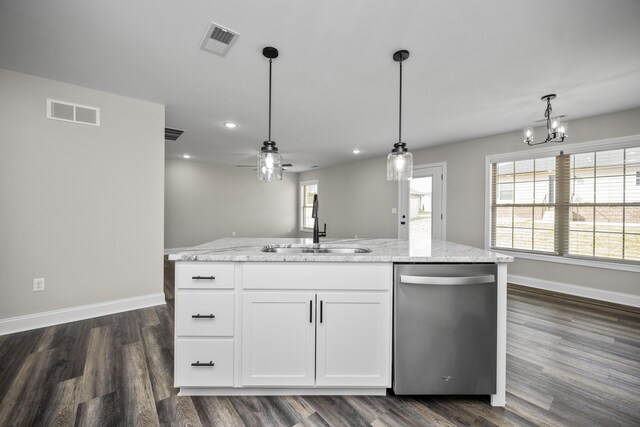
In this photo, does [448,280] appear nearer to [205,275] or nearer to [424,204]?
[205,275]

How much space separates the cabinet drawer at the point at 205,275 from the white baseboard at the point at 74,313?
6.82 feet

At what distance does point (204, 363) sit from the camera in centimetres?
165

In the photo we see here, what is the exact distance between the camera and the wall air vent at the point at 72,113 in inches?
107

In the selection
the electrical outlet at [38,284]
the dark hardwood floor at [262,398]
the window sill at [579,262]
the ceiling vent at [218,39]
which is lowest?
the dark hardwood floor at [262,398]

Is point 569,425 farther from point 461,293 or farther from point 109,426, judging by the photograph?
point 109,426

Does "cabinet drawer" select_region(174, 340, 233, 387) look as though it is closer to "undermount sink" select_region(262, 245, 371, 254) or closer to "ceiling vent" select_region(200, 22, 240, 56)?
"undermount sink" select_region(262, 245, 371, 254)

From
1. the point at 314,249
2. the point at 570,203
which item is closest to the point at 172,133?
the point at 314,249

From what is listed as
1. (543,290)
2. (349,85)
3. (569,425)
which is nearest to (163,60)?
(349,85)

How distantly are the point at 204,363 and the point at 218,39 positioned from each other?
2.26m

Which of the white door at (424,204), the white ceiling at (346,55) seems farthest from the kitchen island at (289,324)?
the white door at (424,204)

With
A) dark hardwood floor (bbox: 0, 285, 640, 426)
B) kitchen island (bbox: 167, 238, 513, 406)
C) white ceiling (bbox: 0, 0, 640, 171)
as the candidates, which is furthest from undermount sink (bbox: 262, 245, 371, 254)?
white ceiling (bbox: 0, 0, 640, 171)

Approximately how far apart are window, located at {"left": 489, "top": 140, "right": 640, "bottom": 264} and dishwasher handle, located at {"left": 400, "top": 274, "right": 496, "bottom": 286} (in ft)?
11.0

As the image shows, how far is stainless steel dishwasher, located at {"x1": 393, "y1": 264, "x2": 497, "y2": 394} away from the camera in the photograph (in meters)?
1.61

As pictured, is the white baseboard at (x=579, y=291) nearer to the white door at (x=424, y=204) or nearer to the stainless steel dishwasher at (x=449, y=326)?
the white door at (x=424, y=204)
